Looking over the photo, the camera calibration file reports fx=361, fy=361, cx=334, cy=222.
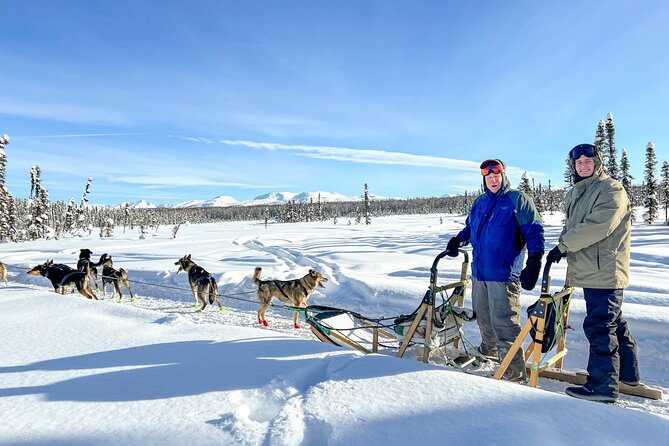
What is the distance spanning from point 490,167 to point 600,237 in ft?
3.73

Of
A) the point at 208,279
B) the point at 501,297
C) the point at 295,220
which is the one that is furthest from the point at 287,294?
the point at 295,220

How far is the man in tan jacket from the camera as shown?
295 cm

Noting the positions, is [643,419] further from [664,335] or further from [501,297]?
[664,335]

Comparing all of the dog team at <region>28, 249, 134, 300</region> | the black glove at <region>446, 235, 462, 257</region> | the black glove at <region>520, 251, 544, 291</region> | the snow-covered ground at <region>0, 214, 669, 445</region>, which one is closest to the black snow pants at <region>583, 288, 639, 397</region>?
the snow-covered ground at <region>0, 214, 669, 445</region>

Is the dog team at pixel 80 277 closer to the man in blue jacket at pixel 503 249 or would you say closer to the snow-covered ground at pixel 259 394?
the snow-covered ground at pixel 259 394

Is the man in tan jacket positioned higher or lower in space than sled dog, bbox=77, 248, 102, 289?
higher

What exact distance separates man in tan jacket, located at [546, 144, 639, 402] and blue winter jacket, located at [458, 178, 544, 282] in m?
0.33

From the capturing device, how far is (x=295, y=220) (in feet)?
313

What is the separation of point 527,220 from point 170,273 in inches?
400

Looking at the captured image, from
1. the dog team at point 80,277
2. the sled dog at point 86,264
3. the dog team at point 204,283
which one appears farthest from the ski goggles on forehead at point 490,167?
the sled dog at point 86,264

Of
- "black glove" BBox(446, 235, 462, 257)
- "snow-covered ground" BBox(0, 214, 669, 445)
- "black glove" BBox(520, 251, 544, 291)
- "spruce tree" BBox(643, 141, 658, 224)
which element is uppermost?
"spruce tree" BBox(643, 141, 658, 224)

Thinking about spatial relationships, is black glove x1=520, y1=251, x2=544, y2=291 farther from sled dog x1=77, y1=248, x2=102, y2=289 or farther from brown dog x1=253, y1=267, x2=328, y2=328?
sled dog x1=77, y1=248, x2=102, y2=289

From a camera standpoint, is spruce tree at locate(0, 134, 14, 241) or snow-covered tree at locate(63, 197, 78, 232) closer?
spruce tree at locate(0, 134, 14, 241)

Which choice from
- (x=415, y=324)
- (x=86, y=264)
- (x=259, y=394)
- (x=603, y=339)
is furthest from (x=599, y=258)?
(x=86, y=264)
